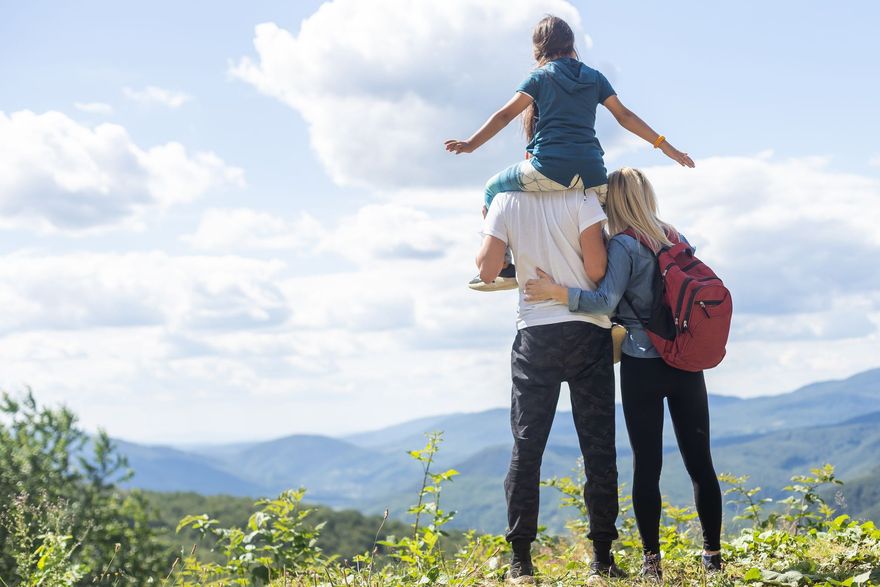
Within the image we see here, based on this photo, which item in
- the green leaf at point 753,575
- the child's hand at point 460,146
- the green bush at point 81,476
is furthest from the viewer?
the green bush at point 81,476

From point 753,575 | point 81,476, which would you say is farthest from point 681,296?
point 81,476

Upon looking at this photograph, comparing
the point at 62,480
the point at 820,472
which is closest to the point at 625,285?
the point at 820,472

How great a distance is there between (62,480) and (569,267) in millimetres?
40692

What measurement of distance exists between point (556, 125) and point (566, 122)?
6cm

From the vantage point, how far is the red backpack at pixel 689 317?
4461 millimetres

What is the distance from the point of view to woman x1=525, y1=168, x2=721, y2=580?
4.60 metres

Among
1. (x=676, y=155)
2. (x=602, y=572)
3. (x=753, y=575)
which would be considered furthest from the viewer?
(x=676, y=155)

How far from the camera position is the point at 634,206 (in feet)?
15.5

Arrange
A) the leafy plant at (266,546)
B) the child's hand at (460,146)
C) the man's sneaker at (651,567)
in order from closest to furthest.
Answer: the man's sneaker at (651,567), the child's hand at (460,146), the leafy plant at (266,546)

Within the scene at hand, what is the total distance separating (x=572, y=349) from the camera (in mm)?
4719

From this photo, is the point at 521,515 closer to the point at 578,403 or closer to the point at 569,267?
the point at 578,403

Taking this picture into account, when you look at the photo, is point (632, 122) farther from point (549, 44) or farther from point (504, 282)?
point (504, 282)

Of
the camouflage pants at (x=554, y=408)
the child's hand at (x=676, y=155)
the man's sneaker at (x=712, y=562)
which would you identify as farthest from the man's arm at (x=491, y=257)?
the man's sneaker at (x=712, y=562)

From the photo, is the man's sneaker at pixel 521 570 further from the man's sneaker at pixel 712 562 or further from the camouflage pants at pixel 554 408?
the man's sneaker at pixel 712 562
